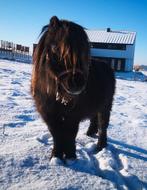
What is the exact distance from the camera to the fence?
3405cm

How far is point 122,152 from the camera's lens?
488 cm

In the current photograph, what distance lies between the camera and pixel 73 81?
10.4 ft

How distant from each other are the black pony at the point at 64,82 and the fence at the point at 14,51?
95.7ft

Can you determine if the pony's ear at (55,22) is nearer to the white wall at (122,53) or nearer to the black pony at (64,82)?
the black pony at (64,82)

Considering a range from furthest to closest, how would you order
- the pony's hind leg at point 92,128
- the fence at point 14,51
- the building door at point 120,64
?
the building door at point 120,64 < the fence at point 14,51 < the pony's hind leg at point 92,128

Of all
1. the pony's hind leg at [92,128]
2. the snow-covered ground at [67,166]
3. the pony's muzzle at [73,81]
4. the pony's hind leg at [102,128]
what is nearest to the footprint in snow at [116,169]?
the snow-covered ground at [67,166]

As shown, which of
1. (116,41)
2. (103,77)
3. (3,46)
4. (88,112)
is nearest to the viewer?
(88,112)

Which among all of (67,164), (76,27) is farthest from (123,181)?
(76,27)

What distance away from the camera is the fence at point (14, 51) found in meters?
34.1

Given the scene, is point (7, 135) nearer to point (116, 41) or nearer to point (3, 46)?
point (3, 46)

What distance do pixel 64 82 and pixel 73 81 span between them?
0.37 ft

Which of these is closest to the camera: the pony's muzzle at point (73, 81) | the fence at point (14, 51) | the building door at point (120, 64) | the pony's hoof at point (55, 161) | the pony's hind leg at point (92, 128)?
the pony's muzzle at point (73, 81)

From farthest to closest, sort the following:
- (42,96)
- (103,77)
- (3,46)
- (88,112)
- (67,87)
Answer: (3,46)
(103,77)
(88,112)
(42,96)
(67,87)

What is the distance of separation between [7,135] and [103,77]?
1.82 m
